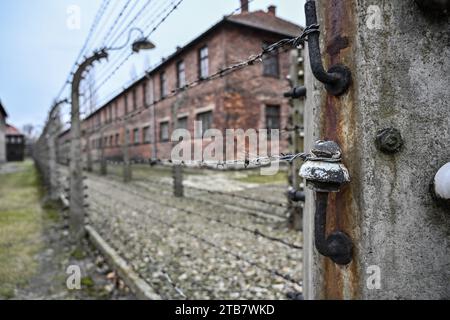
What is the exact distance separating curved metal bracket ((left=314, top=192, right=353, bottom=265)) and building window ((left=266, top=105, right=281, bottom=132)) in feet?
49.7

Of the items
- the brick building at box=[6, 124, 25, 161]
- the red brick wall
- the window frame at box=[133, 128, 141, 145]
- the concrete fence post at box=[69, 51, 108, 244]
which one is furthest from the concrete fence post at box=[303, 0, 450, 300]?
the brick building at box=[6, 124, 25, 161]

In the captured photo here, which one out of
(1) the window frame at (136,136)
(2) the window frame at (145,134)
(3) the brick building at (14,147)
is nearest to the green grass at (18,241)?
(2) the window frame at (145,134)

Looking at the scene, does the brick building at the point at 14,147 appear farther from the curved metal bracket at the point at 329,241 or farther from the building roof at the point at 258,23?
the curved metal bracket at the point at 329,241

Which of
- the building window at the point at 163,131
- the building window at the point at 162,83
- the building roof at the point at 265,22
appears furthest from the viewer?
the building window at the point at 162,83

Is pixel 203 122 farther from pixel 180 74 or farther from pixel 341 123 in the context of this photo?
pixel 341 123

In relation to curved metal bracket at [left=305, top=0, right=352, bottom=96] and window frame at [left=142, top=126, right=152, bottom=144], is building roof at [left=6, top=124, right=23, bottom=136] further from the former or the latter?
curved metal bracket at [left=305, top=0, right=352, bottom=96]

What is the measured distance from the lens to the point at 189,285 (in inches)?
127

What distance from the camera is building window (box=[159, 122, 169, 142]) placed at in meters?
19.6

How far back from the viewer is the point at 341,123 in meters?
1.00

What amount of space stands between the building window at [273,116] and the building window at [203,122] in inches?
118

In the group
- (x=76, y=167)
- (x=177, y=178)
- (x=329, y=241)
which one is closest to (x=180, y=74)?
(x=177, y=178)

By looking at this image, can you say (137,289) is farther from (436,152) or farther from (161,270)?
(436,152)

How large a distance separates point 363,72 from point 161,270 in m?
3.28

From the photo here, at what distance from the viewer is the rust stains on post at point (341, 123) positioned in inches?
38.4
